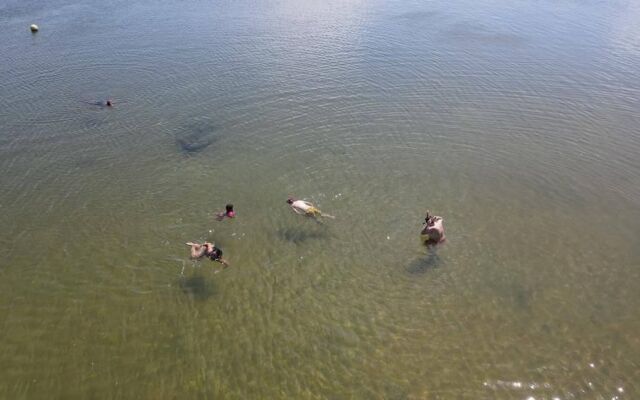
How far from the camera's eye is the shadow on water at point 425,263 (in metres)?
20.1

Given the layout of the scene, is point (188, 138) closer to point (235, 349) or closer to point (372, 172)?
point (372, 172)

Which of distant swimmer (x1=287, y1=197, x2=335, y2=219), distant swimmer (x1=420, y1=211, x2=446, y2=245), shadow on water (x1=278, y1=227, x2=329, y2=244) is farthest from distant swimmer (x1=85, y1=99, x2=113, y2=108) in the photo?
distant swimmer (x1=420, y1=211, x2=446, y2=245)

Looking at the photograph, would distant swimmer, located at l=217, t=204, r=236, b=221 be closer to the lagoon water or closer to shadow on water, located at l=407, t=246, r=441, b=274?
the lagoon water

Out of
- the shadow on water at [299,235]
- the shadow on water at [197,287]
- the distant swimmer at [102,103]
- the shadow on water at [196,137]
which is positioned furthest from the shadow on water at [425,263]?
the distant swimmer at [102,103]

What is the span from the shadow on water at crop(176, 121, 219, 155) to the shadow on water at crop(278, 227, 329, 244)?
9.87m

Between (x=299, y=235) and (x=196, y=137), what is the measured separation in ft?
40.0

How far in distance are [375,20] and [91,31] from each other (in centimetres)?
3192

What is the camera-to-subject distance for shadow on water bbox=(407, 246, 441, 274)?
2011 centimetres

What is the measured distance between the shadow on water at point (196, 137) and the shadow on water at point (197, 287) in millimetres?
10851

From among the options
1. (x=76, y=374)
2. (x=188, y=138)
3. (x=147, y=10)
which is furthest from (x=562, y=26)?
(x=76, y=374)

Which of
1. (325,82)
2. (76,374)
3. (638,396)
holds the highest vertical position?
(325,82)

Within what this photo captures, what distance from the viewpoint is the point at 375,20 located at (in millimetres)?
51719

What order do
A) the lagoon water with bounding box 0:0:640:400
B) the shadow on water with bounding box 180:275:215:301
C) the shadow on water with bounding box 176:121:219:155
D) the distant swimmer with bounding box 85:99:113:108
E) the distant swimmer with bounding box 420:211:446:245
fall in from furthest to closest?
the distant swimmer with bounding box 85:99:113:108 < the shadow on water with bounding box 176:121:219:155 < the distant swimmer with bounding box 420:211:446:245 < the shadow on water with bounding box 180:275:215:301 < the lagoon water with bounding box 0:0:640:400

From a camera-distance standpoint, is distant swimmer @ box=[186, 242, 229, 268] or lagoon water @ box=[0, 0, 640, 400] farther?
distant swimmer @ box=[186, 242, 229, 268]
